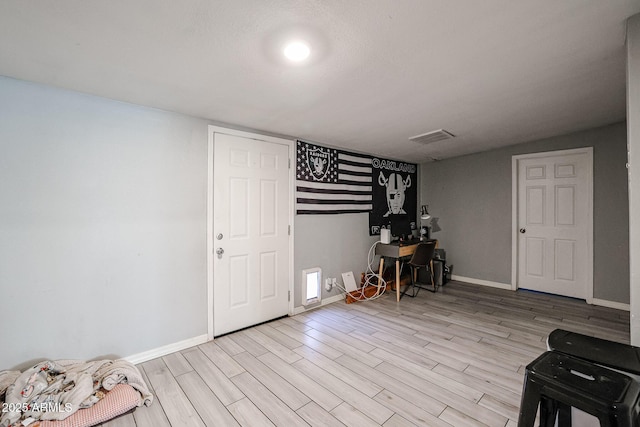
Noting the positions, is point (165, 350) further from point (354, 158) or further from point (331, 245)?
point (354, 158)

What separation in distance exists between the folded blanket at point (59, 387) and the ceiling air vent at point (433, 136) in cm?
367

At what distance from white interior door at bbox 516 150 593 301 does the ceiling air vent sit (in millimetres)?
1764

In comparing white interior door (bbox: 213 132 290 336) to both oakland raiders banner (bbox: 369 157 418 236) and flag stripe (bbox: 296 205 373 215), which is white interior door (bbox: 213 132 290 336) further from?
oakland raiders banner (bbox: 369 157 418 236)

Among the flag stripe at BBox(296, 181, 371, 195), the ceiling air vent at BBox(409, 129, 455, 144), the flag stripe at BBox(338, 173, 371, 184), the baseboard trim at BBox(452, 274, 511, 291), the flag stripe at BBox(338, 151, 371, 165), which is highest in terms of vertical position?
the ceiling air vent at BBox(409, 129, 455, 144)

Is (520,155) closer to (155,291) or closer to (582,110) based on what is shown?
(582,110)

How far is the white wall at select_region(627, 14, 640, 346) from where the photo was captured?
1.37 m

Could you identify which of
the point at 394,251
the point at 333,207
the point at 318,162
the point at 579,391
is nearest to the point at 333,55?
the point at 579,391

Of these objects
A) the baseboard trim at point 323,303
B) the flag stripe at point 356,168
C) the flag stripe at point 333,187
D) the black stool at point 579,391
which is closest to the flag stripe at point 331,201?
the flag stripe at point 333,187

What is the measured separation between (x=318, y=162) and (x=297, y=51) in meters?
2.16

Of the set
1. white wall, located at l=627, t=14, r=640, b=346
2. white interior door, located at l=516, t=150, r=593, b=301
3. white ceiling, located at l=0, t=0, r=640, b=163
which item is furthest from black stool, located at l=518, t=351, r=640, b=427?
white interior door, located at l=516, t=150, r=593, b=301

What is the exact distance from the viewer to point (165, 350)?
8.21ft

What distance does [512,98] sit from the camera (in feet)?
7.82

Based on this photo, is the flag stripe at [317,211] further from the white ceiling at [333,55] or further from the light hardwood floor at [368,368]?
the light hardwood floor at [368,368]

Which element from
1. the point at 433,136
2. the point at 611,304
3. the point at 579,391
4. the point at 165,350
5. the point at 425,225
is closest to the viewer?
the point at 579,391
